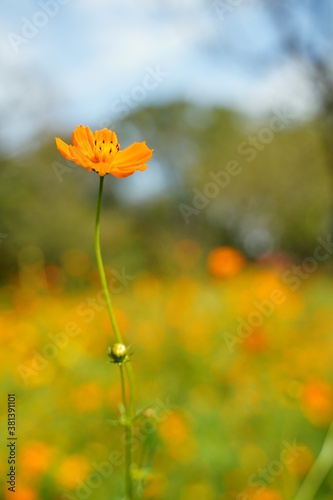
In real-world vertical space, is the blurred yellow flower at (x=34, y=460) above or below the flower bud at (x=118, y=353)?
below

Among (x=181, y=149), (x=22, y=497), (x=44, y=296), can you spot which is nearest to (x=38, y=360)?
(x=22, y=497)

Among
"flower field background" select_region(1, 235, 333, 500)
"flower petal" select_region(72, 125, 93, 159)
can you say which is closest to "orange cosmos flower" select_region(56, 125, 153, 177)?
"flower petal" select_region(72, 125, 93, 159)

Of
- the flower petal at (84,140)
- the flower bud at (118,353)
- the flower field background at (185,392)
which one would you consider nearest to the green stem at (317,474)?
the flower field background at (185,392)

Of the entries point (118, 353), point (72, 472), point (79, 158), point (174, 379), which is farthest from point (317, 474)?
point (79, 158)

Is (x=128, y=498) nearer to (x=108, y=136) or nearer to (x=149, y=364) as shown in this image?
(x=108, y=136)

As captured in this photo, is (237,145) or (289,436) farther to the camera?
(237,145)

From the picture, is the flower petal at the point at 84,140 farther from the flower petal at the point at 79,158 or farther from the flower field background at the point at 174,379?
the flower field background at the point at 174,379
